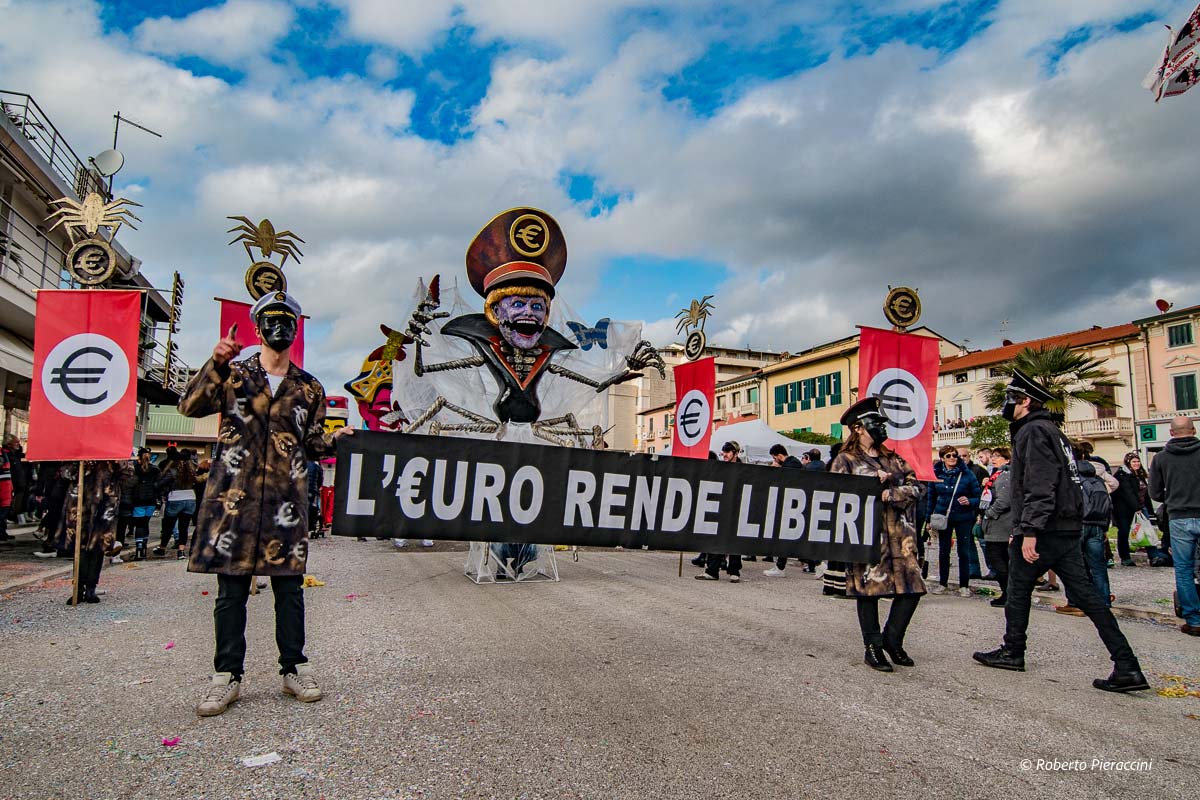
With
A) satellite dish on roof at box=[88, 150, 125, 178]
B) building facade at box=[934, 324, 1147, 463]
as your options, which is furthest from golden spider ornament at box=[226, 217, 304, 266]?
building facade at box=[934, 324, 1147, 463]

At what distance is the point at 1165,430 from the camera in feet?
113

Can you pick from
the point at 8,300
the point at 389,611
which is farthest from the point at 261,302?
the point at 8,300

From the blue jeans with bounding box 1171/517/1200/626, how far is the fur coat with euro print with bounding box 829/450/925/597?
3401mm

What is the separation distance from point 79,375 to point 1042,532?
28.2 feet

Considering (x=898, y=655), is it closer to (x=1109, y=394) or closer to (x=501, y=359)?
(x=501, y=359)

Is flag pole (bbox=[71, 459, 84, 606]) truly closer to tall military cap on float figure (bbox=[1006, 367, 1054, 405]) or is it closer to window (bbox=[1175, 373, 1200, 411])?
tall military cap on float figure (bbox=[1006, 367, 1054, 405])

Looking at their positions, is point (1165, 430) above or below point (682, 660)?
above

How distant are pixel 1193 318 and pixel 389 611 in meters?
41.6

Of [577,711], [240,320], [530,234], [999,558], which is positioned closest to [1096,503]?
[999,558]

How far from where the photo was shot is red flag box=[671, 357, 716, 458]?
10422 mm

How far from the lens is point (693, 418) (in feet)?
35.0

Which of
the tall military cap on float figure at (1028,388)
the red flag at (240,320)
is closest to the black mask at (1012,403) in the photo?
the tall military cap on float figure at (1028,388)

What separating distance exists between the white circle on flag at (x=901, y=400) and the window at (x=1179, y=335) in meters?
36.4

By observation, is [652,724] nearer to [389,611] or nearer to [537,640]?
[537,640]
